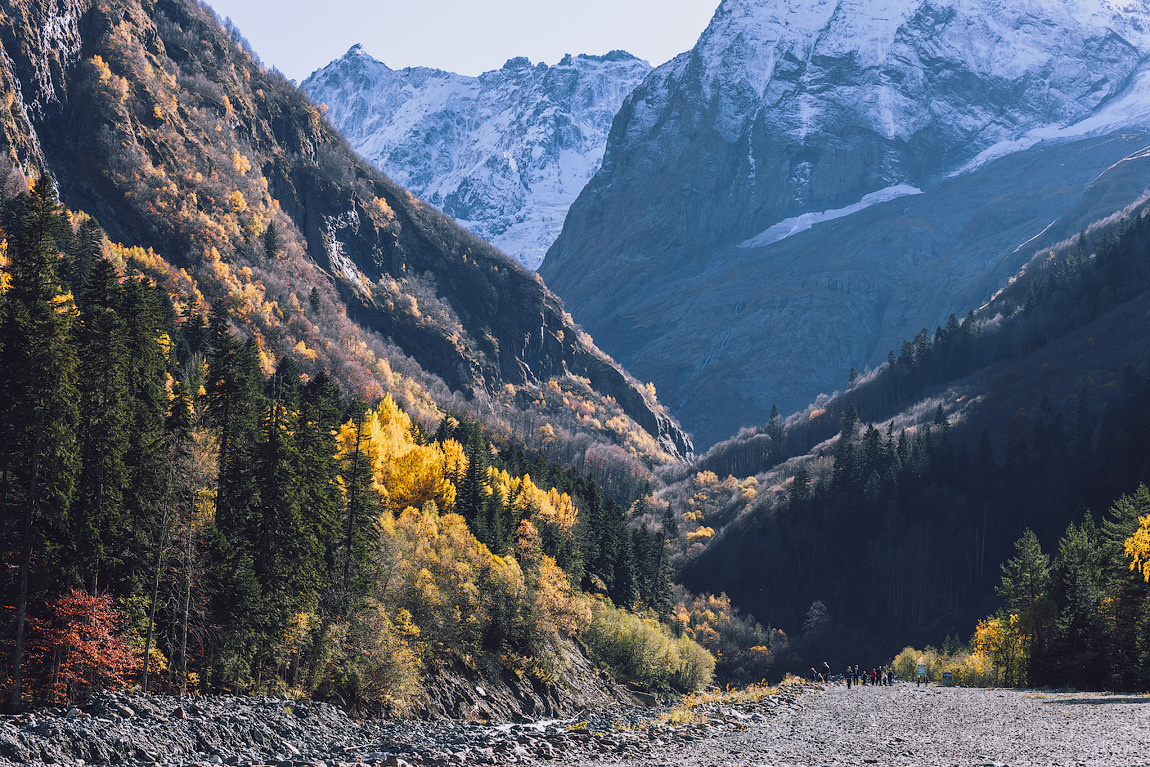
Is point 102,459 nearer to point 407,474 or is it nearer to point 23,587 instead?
point 23,587

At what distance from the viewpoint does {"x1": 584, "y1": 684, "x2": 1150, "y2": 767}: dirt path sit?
2984 cm

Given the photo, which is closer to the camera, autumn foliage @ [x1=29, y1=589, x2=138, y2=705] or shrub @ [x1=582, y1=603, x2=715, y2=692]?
autumn foliage @ [x1=29, y1=589, x2=138, y2=705]

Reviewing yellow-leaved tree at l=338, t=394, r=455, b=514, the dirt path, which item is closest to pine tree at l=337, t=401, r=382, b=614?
yellow-leaved tree at l=338, t=394, r=455, b=514

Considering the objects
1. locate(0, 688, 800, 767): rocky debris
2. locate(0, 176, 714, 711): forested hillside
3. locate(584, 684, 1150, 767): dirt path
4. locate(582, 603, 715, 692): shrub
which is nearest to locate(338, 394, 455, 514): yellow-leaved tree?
locate(0, 176, 714, 711): forested hillside

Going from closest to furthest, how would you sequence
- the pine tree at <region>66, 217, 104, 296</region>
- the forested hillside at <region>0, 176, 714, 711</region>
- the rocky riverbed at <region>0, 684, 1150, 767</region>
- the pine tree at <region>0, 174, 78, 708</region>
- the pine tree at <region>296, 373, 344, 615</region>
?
1. the rocky riverbed at <region>0, 684, 1150, 767</region>
2. the pine tree at <region>0, 174, 78, 708</region>
3. the forested hillside at <region>0, 176, 714, 711</region>
4. the pine tree at <region>296, 373, 344, 615</region>
5. the pine tree at <region>66, 217, 104, 296</region>

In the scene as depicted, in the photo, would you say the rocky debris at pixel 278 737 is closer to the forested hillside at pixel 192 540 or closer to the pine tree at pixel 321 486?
the forested hillside at pixel 192 540

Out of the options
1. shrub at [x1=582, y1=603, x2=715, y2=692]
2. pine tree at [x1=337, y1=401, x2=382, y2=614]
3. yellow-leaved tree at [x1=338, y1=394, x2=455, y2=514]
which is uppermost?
yellow-leaved tree at [x1=338, y1=394, x2=455, y2=514]

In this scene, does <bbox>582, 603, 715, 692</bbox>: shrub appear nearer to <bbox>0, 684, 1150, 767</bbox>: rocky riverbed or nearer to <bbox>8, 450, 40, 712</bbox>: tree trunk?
<bbox>0, 684, 1150, 767</bbox>: rocky riverbed

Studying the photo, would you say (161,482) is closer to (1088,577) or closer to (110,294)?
(110,294)

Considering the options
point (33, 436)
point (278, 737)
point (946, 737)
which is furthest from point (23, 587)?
point (946, 737)

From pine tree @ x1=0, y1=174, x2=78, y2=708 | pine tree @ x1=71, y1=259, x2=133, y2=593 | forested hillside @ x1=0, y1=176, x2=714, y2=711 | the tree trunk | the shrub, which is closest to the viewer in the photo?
the tree trunk

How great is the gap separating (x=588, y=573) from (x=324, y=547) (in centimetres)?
7456

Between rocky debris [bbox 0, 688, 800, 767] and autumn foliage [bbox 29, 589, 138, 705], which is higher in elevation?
autumn foliage [bbox 29, 589, 138, 705]

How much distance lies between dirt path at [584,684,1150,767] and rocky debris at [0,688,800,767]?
6.98ft
